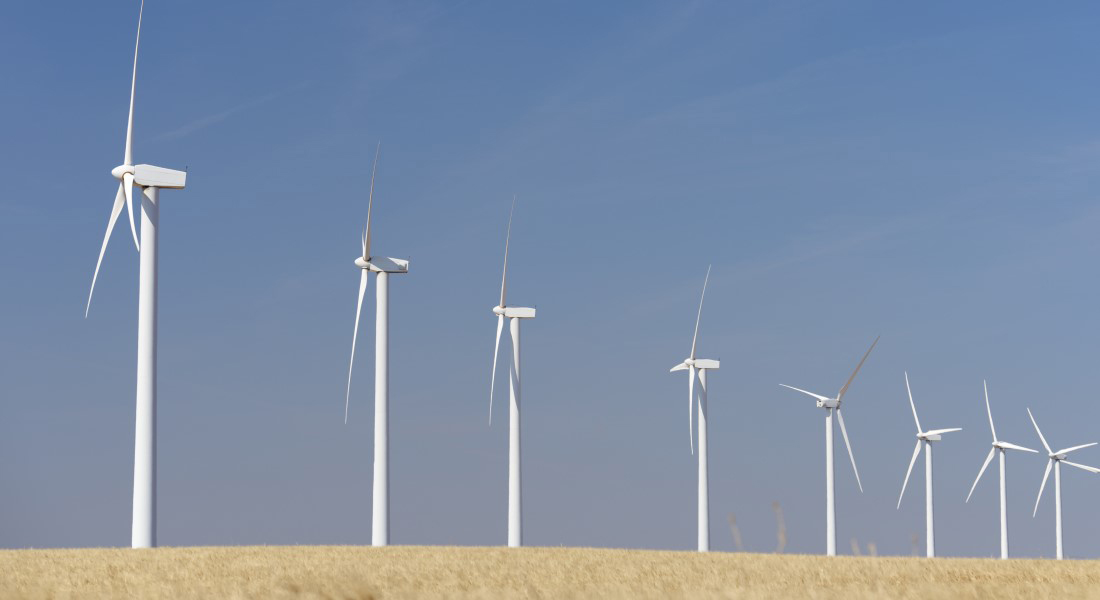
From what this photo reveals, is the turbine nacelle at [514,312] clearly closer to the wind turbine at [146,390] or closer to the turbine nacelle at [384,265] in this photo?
the turbine nacelle at [384,265]

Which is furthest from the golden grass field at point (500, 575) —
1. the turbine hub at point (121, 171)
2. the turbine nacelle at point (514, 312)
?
the turbine nacelle at point (514, 312)

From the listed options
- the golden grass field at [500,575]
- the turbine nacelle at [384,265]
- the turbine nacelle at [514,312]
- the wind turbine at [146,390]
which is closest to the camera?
the golden grass field at [500,575]

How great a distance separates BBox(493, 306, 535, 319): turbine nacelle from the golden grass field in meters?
26.1

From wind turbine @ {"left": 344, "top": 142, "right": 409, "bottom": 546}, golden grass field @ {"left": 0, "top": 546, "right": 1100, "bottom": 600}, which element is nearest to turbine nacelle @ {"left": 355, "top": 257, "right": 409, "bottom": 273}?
wind turbine @ {"left": 344, "top": 142, "right": 409, "bottom": 546}

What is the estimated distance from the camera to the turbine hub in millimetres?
56750

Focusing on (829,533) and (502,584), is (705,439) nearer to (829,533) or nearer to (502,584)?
(829,533)

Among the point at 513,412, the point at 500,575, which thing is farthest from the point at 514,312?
the point at 500,575

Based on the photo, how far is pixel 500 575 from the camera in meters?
37.8

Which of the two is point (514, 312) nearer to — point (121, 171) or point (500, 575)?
point (121, 171)

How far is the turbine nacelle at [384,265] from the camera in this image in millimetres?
68000

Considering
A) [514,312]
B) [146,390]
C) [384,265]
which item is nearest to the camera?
[146,390]

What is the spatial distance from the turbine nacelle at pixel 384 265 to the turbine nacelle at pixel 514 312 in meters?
12.0

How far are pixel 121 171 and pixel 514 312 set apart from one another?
27553mm

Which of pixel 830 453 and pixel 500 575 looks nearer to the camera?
pixel 500 575
